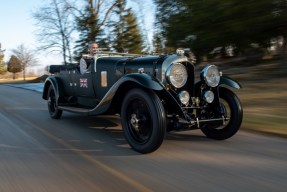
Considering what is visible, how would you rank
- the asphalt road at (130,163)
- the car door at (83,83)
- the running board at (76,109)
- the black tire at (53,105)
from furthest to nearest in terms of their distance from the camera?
the black tire at (53,105)
the car door at (83,83)
the running board at (76,109)
the asphalt road at (130,163)

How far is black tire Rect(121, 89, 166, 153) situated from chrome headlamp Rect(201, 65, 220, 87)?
1110mm

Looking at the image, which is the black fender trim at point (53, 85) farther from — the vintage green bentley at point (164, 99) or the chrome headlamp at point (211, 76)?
the chrome headlamp at point (211, 76)

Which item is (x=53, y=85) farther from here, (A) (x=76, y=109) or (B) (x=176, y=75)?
(B) (x=176, y=75)

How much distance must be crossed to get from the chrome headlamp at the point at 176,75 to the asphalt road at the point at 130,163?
0.96 meters

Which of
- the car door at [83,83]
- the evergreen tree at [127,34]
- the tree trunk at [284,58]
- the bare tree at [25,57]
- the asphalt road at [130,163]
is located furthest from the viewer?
the bare tree at [25,57]

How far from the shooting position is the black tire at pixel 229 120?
21.5 ft

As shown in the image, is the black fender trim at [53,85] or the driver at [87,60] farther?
the black fender trim at [53,85]

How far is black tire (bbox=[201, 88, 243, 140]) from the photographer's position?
21.5ft

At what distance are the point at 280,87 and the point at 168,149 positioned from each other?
7248mm

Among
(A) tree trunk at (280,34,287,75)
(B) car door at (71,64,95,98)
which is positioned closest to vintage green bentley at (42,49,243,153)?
(B) car door at (71,64,95,98)

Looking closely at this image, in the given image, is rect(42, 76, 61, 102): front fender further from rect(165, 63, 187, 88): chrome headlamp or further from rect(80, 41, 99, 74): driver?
rect(165, 63, 187, 88): chrome headlamp

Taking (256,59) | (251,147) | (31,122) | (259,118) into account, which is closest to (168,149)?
(251,147)

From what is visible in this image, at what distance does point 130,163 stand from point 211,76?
83.1 inches

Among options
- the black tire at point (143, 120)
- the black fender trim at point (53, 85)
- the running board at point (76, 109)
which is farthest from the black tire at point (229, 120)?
the black fender trim at point (53, 85)
